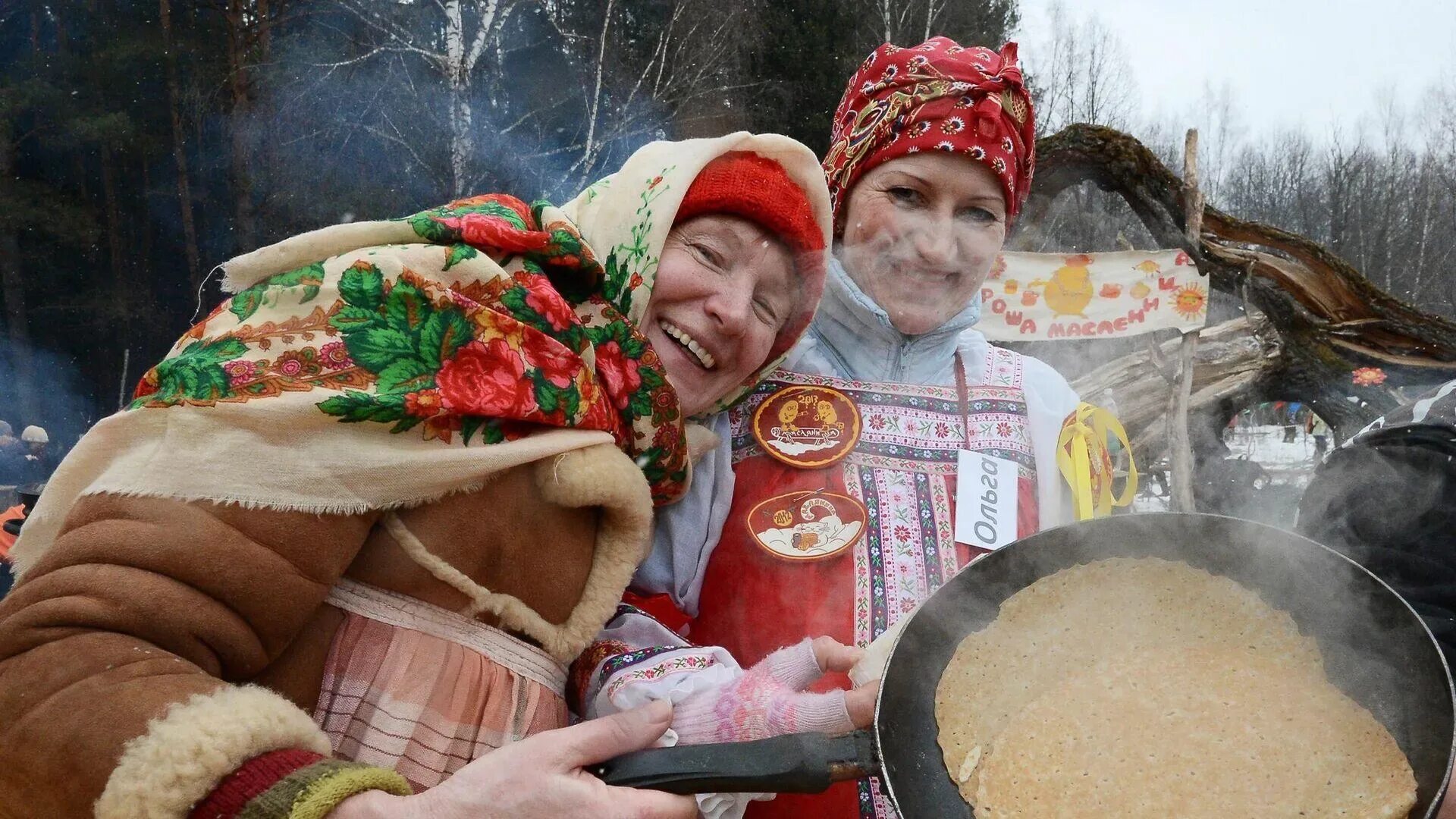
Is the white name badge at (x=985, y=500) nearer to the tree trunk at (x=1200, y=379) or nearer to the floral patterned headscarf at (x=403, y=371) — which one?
the floral patterned headscarf at (x=403, y=371)

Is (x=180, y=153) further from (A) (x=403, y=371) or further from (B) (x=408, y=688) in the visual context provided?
(B) (x=408, y=688)

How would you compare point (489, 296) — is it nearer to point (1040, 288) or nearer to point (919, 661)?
point (919, 661)

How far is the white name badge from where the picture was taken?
190cm

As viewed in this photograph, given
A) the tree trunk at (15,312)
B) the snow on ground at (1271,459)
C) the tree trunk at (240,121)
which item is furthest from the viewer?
the tree trunk at (15,312)

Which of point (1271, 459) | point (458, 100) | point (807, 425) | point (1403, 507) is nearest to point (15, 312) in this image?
point (458, 100)

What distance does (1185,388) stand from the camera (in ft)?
22.6

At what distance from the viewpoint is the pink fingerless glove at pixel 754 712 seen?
1.46m

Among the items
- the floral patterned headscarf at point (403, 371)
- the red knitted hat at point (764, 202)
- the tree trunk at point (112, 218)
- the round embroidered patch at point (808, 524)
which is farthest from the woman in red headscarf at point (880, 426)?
the tree trunk at point (112, 218)

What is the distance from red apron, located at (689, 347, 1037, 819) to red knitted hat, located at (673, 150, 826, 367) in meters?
0.35

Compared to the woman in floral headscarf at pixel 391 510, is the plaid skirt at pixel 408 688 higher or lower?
lower

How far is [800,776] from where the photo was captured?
3.81ft

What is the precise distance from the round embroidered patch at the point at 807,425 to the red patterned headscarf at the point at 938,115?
18.0 inches

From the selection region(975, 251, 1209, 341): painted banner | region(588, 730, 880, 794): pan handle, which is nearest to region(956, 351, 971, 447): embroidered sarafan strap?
region(588, 730, 880, 794): pan handle

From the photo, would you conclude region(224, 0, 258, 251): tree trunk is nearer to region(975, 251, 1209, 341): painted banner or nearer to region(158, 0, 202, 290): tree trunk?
region(158, 0, 202, 290): tree trunk
